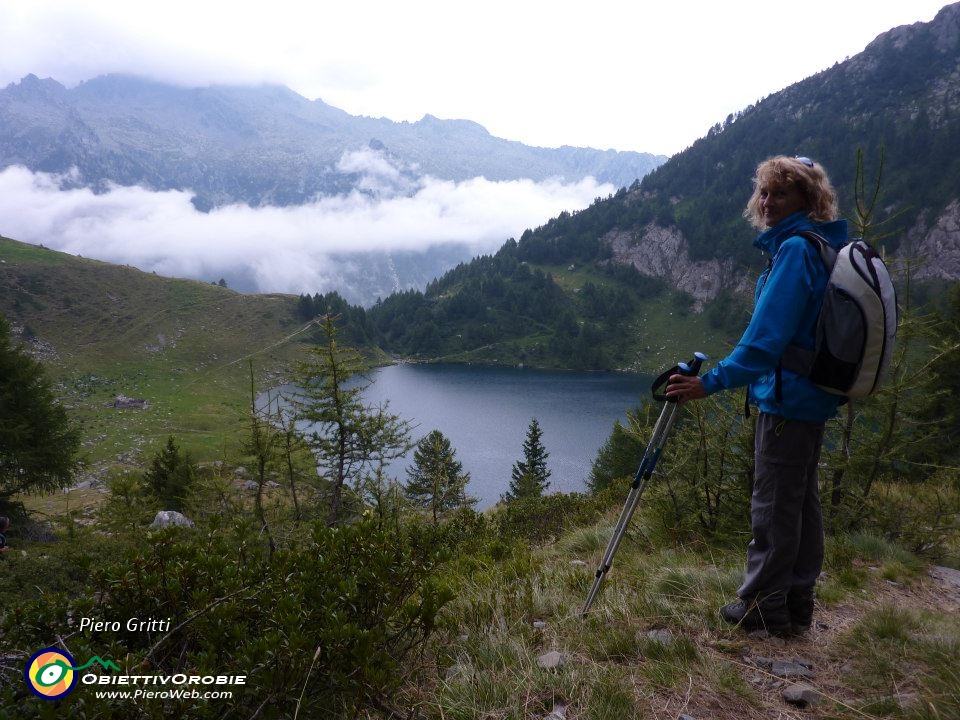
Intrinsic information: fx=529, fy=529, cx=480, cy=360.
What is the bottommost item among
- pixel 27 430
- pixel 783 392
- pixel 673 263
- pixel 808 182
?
pixel 27 430

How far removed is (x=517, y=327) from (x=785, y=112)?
116673 millimetres

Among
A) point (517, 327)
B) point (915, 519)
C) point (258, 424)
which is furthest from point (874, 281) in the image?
point (517, 327)

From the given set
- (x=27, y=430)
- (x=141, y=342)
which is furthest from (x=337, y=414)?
(x=141, y=342)

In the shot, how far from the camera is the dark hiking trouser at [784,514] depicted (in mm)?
2791

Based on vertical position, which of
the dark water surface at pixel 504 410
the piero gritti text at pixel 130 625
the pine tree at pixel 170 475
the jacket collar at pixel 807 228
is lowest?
the dark water surface at pixel 504 410

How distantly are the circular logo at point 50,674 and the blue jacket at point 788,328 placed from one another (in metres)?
2.77

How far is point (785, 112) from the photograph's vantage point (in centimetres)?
17100

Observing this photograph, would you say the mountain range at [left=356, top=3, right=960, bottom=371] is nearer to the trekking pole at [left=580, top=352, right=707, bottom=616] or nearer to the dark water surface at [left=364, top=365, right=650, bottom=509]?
the dark water surface at [left=364, top=365, right=650, bottom=509]

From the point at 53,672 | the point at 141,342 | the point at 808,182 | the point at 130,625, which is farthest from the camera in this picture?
the point at 141,342

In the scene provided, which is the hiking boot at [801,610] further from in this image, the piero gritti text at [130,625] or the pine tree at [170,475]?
the pine tree at [170,475]

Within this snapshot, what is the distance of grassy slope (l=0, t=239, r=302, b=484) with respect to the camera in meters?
59.4

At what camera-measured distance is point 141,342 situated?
92688mm

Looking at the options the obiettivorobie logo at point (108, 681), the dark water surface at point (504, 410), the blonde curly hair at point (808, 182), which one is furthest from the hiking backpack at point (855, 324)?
the dark water surface at point (504, 410)

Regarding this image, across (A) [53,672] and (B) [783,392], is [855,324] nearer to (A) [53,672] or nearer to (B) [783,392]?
(B) [783,392]
